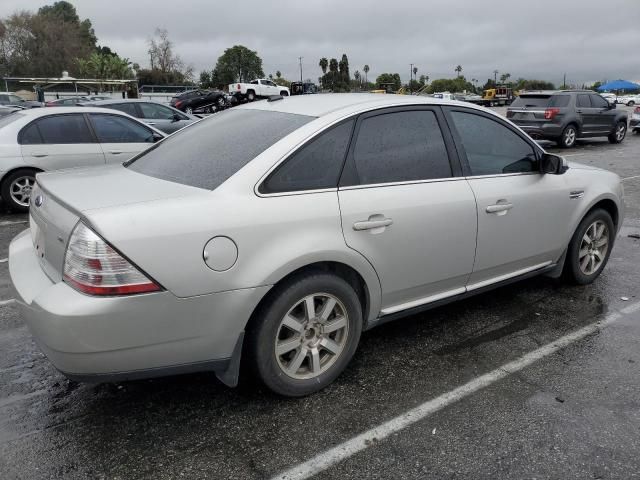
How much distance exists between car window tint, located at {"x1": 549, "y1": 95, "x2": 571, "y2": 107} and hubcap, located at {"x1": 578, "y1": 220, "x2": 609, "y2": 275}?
39.5 feet

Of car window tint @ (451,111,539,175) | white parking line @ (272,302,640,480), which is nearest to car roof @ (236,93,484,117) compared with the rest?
car window tint @ (451,111,539,175)

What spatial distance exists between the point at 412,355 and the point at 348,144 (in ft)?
4.65

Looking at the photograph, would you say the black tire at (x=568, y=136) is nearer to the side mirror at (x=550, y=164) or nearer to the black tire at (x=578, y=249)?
the black tire at (x=578, y=249)

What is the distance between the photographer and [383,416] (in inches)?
112

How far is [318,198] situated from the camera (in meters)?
2.92

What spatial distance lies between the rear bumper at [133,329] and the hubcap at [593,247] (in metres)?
3.15

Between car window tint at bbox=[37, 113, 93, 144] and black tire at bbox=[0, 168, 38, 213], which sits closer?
black tire at bbox=[0, 168, 38, 213]

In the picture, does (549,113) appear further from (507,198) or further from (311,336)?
(311,336)

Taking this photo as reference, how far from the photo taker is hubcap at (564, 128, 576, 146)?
51.8 ft

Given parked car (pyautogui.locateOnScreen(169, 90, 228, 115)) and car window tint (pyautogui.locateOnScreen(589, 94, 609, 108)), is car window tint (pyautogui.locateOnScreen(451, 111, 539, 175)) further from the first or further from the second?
parked car (pyautogui.locateOnScreen(169, 90, 228, 115))

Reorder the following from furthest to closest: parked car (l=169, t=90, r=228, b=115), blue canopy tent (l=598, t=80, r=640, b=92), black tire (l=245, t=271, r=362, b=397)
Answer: blue canopy tent (l=598, t=80, r=640, b=92) → parked car (l=169, t=90, r=228, b=115) → black tire (l=245, t=271, r=362, b=397)

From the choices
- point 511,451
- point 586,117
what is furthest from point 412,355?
point 586,117

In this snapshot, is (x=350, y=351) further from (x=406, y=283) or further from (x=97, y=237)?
(x=97, y=237)

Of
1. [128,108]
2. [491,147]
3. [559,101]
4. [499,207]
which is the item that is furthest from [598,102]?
[499,207]
